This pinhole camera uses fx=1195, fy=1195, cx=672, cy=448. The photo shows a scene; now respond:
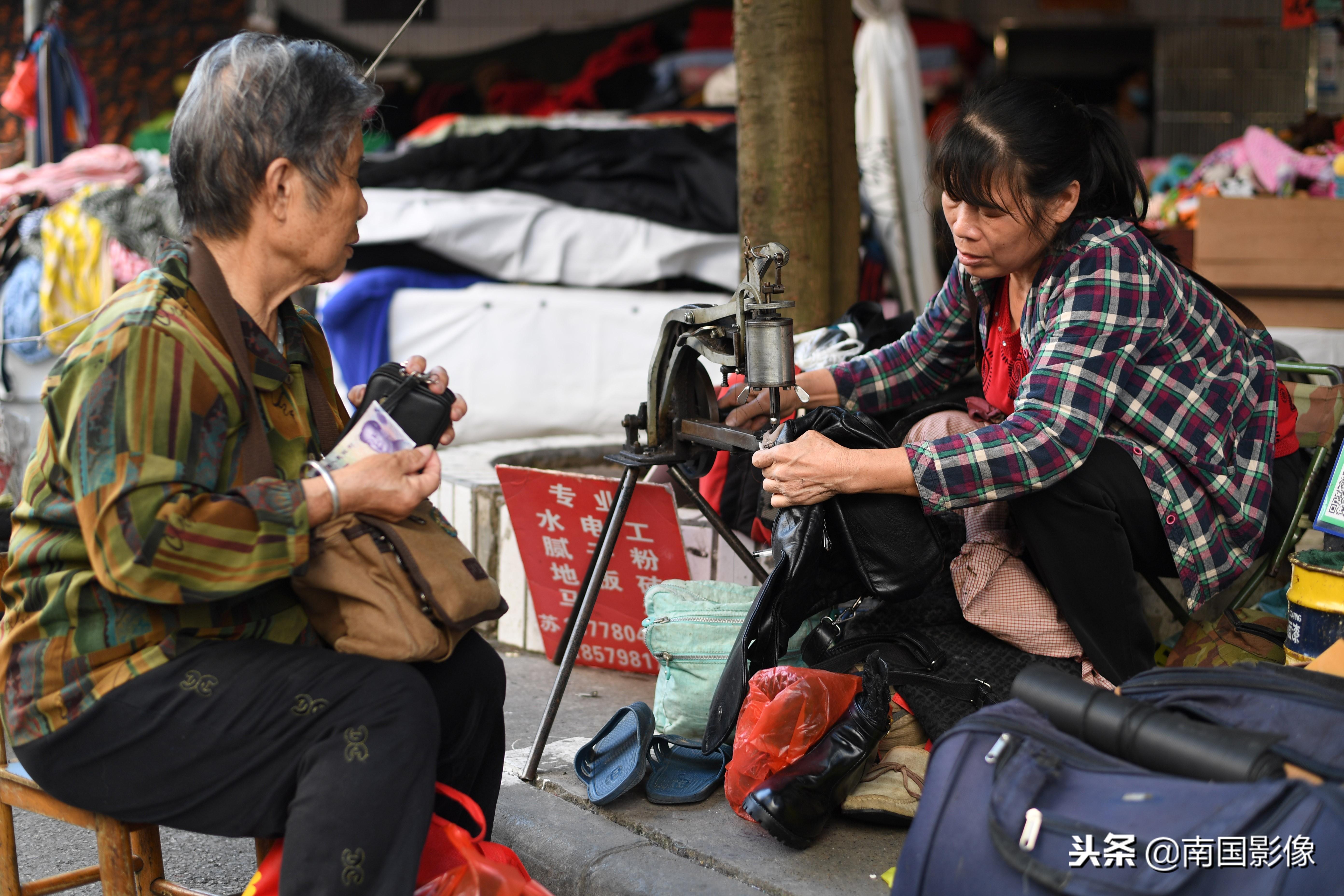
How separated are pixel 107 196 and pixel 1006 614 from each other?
4867 mm

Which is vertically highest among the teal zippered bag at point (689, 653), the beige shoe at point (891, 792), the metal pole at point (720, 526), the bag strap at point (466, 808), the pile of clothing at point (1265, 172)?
the pile of clothing at point (1265, 172)

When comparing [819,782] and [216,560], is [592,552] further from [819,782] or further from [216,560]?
[216,560]

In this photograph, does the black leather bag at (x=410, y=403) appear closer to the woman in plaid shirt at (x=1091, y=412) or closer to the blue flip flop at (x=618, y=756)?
the woman in plaid shirt at (x=1091, y=412)

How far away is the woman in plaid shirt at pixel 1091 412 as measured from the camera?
2.20 metres

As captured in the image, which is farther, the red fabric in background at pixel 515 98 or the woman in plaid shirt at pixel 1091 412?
the red fabric in background at pixel 515 98

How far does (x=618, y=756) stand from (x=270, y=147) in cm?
144

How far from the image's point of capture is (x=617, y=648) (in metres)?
3.26

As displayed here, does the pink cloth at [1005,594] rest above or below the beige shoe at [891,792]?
above

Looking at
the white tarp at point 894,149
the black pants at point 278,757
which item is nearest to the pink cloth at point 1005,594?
the black pants at point 278,757

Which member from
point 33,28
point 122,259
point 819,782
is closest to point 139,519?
point 819,782

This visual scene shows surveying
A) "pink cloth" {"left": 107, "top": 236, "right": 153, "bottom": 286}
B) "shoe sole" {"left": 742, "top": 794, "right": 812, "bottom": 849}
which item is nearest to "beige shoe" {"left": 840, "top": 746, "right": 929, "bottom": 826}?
"shoe sole" {"left": 742, "top": 794, "right": 812, "bottom": 849}

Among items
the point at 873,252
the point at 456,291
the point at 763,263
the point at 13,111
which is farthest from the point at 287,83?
the point at 13,111

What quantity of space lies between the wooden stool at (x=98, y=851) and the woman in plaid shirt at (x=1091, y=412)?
3.92 feet

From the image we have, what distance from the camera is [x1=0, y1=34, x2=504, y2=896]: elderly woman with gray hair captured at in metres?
1.56
